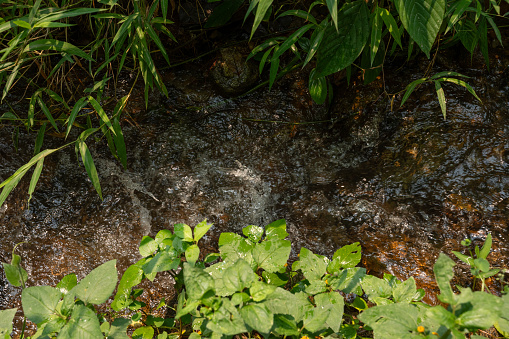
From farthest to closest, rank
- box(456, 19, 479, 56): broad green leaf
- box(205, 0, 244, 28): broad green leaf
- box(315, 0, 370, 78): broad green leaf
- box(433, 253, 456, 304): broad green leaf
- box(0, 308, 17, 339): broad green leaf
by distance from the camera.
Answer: box(205, 0, 244, 28): broad green leaf, box(456, 19, 479, 56): broad green leaf, box(315, 0, 370, 78): broad green leaf, box(0, 308, 17, 339): broad green leaf, box(433, 253, 456, 304): broad green leaf

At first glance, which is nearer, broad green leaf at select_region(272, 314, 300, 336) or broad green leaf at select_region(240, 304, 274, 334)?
broad green leaf at select_region(240, 304, 274, 334)

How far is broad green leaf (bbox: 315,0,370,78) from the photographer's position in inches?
53.1

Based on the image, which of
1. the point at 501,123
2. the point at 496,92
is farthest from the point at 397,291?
the point at 496,92

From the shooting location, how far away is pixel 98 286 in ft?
3.05

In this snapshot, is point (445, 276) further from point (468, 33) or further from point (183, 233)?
point (468, 33)

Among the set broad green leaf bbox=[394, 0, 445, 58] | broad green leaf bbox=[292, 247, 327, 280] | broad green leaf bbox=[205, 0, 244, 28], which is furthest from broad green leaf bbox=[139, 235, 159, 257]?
broad green leaf bbox=[205, 0, 244, 28]

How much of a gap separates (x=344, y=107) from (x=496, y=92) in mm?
810

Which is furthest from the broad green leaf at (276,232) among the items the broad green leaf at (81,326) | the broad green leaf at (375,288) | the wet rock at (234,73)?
the wet rock at (234,73)

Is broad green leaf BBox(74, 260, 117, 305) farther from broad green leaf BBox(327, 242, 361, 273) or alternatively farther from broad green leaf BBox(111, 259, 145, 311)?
broad green leaf BBox(327, 242, 361, 273)

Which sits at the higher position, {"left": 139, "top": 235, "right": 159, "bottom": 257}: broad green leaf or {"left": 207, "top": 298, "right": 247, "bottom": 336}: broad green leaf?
{"left": 207, "top": 298, "right": 247, "bottom": 336}: broad green leaf

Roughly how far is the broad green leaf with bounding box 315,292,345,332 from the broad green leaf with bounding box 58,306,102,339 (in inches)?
22.9

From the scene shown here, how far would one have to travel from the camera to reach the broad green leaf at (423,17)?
3.88 ft

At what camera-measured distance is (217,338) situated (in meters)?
0.91

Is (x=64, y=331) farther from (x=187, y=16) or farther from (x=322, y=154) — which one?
(x=187, y=16)
